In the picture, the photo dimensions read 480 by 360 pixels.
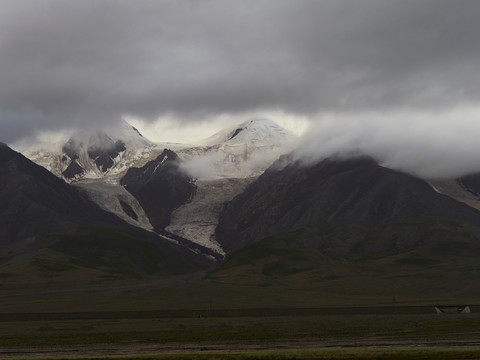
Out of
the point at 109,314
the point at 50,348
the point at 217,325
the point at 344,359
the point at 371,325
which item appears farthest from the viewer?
the point at 109,314

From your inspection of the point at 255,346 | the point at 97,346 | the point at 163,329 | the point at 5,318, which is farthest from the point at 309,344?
the point at 5,318

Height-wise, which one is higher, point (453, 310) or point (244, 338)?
point (244, 338)

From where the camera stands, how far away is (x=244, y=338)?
109688mm

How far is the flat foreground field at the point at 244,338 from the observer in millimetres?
79500

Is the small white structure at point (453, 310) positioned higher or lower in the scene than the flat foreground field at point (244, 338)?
lower

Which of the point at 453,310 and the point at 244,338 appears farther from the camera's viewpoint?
the point at 453,310

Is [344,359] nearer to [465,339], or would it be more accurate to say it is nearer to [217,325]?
[465,339]

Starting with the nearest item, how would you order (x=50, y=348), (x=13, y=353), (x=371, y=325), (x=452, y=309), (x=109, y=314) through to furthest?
1. (x=13, y=353)
2. (x=50, y=348)
3. (x=371, y=325)
4. (x=452, y=309)
5. (x=109, y=314)

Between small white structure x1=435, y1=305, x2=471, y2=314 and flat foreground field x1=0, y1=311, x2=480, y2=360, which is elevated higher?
flat foreground field x1=0, y1=311, x2=480, y2=360

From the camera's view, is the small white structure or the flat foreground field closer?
the flat foreground field

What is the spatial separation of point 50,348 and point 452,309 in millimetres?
112924

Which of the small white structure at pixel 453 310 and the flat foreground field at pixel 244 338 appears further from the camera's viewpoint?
the small white structure at pixel 453 310

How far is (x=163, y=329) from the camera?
134750 mm

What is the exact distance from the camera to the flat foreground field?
79500mm
